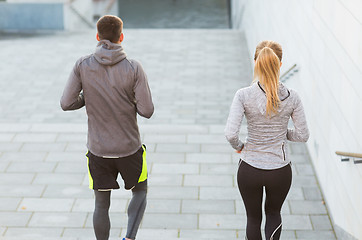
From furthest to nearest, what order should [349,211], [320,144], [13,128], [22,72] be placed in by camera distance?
[22,72] < [13,128] < [320,144] < [349,211]

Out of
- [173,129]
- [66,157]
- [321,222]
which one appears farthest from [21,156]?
[321,222]

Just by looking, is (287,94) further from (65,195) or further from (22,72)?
(22,72)

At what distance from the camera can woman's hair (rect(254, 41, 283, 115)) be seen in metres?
3.38

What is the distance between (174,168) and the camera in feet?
20.3

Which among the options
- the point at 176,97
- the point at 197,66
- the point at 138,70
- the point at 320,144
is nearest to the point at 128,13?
the point at 197,66

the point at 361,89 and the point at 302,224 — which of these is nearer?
the point at 361,89

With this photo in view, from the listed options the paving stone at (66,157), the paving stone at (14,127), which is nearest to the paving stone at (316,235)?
the paving stone at (66,157)

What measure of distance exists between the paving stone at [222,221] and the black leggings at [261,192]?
1.01 meters

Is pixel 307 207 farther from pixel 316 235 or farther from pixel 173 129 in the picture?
pixel 173 129

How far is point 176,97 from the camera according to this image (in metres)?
9.40

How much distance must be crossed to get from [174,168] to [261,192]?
8.37 feet

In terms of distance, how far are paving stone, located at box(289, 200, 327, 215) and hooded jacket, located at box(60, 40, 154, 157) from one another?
83.6 inches

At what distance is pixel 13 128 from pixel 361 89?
4832 millimetres

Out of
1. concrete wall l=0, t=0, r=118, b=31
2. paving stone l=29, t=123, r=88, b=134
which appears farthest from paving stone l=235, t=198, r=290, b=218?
concrete wall l=0, t=0, r=118, b=31
